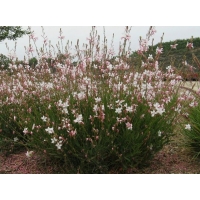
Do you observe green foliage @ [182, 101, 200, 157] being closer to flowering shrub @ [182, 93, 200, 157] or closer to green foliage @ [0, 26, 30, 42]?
flowering shrub @ [182, 93, 200, 157]

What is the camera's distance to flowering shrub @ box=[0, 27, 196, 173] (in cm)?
319

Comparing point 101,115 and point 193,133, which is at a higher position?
point 101,115

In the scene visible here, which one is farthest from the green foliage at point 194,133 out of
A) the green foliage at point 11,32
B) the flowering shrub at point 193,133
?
the green foliage at point 11,32

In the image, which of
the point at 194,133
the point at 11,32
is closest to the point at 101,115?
the point at 194,133

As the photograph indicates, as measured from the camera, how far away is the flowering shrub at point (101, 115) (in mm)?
3193

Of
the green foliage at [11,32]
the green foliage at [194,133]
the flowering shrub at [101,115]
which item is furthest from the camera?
the green foliage at [11,32]

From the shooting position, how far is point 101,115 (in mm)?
2945

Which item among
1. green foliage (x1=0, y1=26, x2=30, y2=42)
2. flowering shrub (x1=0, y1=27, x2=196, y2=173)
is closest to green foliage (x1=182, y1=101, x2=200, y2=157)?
flowering shrub (x1=0, y1=27, x2=196, y2=173)

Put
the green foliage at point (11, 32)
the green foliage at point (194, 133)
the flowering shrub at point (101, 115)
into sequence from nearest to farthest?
the flowering shrub at point (101, 115), the green foliage at point (194, 133), the green foliage at point (11, 32)

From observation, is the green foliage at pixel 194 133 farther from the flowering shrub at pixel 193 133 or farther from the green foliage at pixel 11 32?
the green foliage at pixel 11 32

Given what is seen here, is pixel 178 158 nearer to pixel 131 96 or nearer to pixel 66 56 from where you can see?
pixel 131 96

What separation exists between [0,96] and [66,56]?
1427mm

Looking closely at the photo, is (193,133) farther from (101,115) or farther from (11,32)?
(11,32)

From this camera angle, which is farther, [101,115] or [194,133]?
[194,133]
